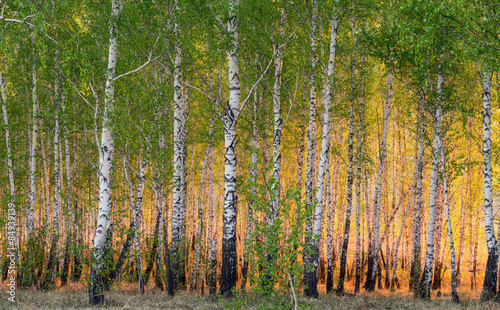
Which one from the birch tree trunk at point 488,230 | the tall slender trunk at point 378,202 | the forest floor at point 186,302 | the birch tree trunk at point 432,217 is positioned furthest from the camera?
the tall slender trunk at point 378,202

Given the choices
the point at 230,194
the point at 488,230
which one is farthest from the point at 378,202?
the point at 230,194

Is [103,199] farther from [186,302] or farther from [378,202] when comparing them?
[378,202]

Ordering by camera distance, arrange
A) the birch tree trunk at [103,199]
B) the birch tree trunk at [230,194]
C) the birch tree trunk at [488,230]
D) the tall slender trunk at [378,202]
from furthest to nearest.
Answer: the tall slender trunk at [378,202]
the birch tree trunk at [488,230]
the birch tree trunk at [230,194]
the birch tree trunk at [103,199]

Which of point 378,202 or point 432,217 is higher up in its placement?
point 378,202

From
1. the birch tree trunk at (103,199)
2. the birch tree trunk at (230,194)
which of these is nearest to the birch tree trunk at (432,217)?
the birch tree trunk at (230,194)

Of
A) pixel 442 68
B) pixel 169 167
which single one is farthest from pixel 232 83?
pixel 442 68

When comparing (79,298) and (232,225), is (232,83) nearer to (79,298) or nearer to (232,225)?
(232,225)

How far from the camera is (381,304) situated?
9.60m

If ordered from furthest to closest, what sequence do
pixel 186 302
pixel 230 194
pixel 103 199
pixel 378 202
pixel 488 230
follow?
pixel 378 202 < pixel 488 230 < pixel 186 302 < pixel 230 194 < pixel 103 199

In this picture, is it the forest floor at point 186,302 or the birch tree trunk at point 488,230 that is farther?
the birch tree trunk at point 488,230

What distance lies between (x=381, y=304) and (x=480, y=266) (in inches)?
779

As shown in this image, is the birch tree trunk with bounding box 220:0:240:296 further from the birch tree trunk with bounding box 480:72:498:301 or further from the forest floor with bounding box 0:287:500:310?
the birch tree trunk with bounding box 480:72:498:301

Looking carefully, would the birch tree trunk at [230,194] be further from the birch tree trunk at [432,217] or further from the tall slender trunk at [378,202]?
the tall slender trunk at [378,202]

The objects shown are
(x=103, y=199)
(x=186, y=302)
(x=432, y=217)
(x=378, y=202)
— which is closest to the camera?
(x=103, y=199)
